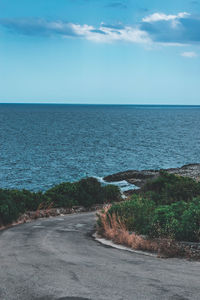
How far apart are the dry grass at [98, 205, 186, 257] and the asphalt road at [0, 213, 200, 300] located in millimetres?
551

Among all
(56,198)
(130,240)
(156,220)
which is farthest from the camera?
(56,198)

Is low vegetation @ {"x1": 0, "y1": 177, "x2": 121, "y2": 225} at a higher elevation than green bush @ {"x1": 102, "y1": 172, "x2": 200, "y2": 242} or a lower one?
lower

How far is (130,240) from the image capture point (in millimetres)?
12227

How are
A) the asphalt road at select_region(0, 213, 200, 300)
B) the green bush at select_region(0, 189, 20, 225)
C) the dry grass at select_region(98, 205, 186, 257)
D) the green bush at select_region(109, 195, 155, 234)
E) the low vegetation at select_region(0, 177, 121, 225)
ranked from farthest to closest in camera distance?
the low vegetation at select_region(0, 177, 121, 225) < the green bush at select_region(0, 189, 20, 225) < the green bush at select_region(109, 195, 155, 234) < the dry grass at select_region(98, 205, 186, 257) < the asphalt road at select_region(0, 213, 200, 300)

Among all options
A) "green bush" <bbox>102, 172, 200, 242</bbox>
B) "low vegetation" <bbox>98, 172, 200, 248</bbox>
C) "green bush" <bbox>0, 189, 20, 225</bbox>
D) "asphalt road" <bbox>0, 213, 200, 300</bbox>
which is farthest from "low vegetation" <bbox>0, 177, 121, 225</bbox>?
"green bush" <bbox>102, 172, 200, 242</bbox>

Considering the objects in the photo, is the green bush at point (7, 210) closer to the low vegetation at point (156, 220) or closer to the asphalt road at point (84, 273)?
the asphalt road at point (84, 273)

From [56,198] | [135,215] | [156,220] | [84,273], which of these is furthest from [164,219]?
[56,198]

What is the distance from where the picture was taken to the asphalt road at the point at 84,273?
7.29 m

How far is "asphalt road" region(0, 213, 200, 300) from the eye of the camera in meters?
7.29

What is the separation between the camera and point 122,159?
63750 mm

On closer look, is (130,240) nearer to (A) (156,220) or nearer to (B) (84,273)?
(A) (156,220)

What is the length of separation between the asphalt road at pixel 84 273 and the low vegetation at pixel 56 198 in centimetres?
510

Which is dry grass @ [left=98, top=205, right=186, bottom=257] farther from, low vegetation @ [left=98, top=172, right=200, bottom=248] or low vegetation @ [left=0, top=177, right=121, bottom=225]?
low vegetation @ [left=0, top=177, right=121, bottom=225]

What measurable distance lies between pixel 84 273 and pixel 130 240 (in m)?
3.71
